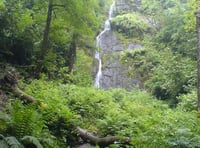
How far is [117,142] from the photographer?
639 cm

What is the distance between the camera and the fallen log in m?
6.55

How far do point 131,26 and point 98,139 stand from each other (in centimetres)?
2241

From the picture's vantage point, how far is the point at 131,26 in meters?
28.2

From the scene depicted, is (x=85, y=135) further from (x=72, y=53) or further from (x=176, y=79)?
(x=72, y=53)

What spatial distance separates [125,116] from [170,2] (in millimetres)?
24419

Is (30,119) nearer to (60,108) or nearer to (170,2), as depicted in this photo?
(60,108)

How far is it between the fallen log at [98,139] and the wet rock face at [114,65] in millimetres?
15456

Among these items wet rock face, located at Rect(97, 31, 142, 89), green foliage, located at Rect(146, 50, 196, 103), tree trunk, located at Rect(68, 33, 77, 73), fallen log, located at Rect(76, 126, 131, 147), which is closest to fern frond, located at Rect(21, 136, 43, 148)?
fallen log, located at Rect(76, 126, 131, 147)

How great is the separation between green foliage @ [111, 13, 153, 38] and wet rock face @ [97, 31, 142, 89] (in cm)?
97

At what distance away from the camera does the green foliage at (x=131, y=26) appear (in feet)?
92.7

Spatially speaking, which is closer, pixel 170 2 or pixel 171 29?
pixel 171 29

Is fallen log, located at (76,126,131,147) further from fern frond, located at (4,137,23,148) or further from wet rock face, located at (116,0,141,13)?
wet rock face, located at (116,0,141,13)

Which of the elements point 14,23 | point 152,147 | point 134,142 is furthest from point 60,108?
point 14,23

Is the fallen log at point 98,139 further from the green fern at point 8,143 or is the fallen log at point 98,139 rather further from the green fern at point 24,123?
the green fern at point 8,143
